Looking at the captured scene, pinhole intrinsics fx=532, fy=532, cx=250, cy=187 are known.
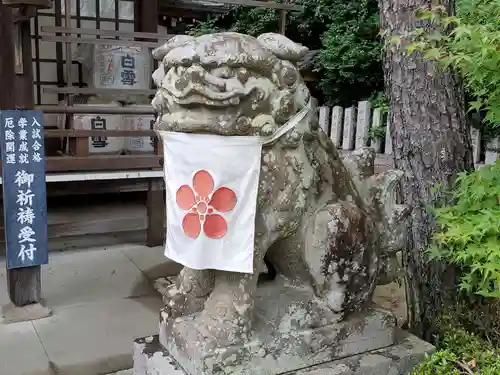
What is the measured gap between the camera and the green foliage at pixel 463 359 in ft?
7.20

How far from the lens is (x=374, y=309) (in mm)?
2418

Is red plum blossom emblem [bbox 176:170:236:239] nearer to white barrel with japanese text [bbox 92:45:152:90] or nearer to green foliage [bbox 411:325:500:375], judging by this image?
green foliage [bbox 411:325:500:375]

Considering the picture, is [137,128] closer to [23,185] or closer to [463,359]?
[23,185]

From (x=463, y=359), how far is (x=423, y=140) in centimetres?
109

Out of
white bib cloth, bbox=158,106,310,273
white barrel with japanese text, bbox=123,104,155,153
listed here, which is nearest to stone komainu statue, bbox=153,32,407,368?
white bib cloth, bbox=158,106,310,273

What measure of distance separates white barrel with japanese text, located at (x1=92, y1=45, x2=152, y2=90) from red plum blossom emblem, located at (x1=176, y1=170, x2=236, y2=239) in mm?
5300

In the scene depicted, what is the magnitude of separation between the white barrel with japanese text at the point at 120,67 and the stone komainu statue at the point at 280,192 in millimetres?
5035

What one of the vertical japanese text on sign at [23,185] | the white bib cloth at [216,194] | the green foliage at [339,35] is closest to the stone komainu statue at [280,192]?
the white bib cloth at [216,194]

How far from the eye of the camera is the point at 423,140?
9.07 feet

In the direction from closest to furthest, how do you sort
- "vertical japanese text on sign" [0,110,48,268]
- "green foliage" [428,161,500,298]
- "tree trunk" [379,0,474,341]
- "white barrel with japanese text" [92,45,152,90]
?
"green foliage" [428,161,500,298] < "tree trunk" [379,0,474,341] < "vertical japanese text on sign" [0,110,48,268] < "white barrel with japanese text" [92,45,152,90]

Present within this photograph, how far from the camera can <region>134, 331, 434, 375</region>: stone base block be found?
215 centimetres

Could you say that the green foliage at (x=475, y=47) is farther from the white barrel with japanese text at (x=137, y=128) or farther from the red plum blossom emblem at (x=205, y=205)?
the white barrel with japanese text at (x=137, y=128)

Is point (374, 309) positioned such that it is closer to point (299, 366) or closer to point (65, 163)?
point (299, 366)

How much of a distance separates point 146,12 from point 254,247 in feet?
19.4
